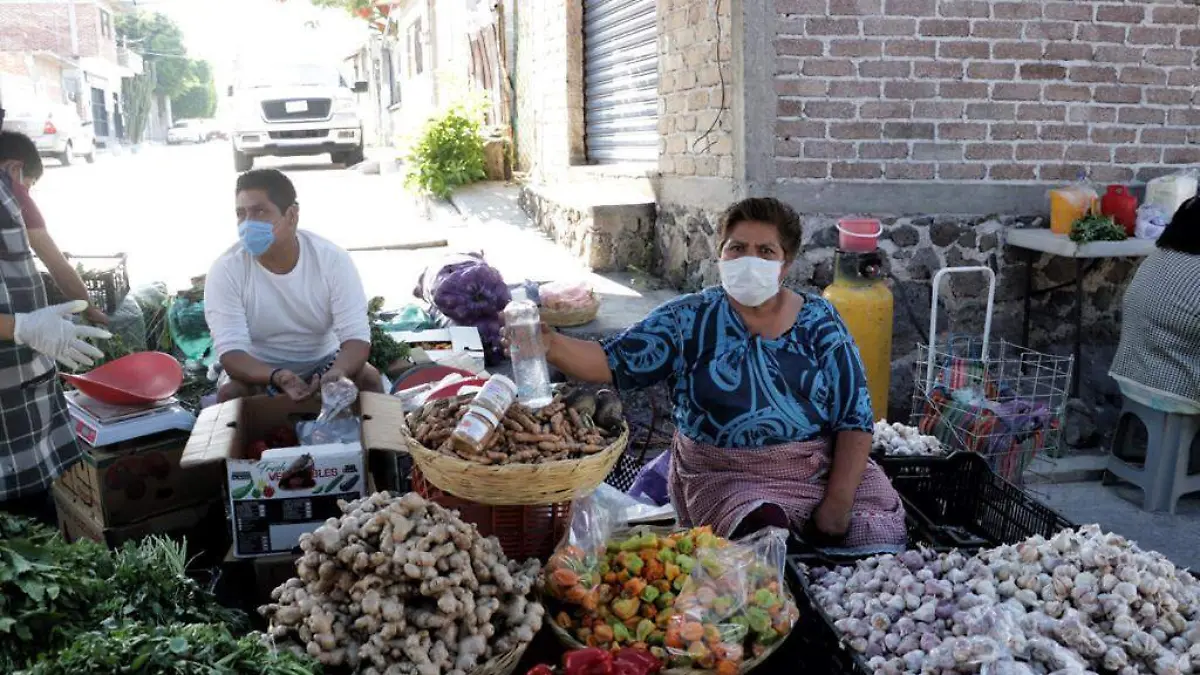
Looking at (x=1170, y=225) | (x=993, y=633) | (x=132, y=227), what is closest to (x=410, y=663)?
(x=993, y=633)

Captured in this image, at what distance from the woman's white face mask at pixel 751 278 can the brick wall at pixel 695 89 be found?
10.2 ft

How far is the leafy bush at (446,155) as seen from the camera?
467 inches

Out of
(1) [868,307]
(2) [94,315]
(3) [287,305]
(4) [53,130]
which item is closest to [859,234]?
(1) [868,307]

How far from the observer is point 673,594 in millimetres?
2525

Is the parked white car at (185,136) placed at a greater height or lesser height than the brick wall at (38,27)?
lesser

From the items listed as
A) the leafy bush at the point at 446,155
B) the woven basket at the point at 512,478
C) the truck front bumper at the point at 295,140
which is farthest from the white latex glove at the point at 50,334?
the truck front bumper at the point at 295,140

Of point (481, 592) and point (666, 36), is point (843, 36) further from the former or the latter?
point (481, 592)

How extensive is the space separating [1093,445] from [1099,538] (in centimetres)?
359

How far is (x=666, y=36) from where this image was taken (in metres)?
7.18

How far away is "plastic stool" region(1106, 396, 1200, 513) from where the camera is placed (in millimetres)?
4816

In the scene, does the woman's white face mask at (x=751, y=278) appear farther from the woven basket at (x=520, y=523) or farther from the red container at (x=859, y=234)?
the red container at (x=859, y=234)

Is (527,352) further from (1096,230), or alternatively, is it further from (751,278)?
(1096,230)

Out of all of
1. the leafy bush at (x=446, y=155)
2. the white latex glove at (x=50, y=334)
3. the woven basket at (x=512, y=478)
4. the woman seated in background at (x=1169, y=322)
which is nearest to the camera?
the woven basket at (x=512, y=478)

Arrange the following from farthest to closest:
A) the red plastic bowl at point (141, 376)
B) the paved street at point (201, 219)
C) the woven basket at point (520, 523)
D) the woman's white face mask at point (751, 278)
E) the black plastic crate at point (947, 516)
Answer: the paved street at point (201, 219) → the red plastic bowl at point (141, 376) → the woman's white face mask at point (751, 278) → the woven basket at point (520, 523) → the black plastic crate at point (947, 516)
